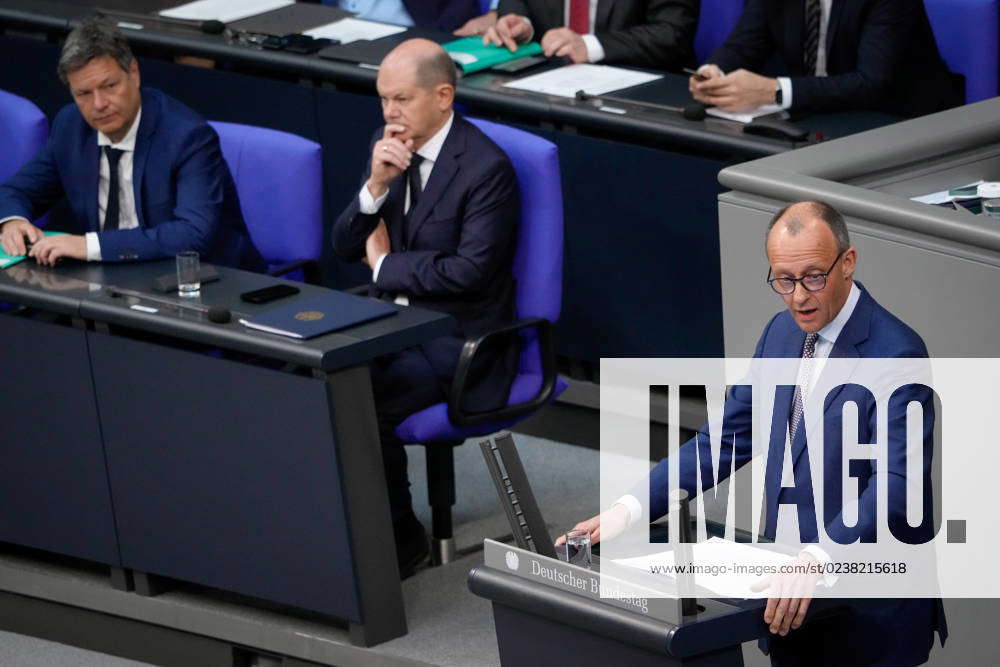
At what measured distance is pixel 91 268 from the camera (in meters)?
4.50

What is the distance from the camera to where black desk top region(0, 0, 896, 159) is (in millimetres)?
4793

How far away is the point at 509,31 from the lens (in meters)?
Result: 5.60

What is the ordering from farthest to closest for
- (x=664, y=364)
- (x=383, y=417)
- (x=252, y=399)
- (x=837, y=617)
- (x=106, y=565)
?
(x=664, y=364), (x=106, y=565), (x=383, y=417), (x=252, y=399), (x=837, y=617)

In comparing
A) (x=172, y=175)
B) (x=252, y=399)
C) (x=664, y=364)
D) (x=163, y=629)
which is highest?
(x=172, y=175)

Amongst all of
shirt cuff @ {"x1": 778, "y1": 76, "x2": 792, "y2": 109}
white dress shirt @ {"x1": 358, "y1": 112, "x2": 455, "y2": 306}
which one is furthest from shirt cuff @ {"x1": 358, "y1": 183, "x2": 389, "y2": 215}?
shirt cuff @ {"x1": 778, "y1": 76, "x2": 792, "y2": 109}

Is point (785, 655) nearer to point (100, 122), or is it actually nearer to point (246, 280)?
point (246, 280)

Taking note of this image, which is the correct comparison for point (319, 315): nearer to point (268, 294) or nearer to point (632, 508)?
point (268, 294)

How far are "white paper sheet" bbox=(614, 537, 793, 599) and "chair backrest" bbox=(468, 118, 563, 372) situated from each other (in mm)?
1451

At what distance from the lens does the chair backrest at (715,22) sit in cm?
570

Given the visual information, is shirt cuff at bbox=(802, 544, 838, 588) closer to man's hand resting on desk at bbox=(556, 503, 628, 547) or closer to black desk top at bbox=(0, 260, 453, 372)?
man's hand resting on desk at bbox=(556, 503, 628, 547)

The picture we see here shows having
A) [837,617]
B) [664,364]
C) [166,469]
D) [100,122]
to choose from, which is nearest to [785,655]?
[837,617]

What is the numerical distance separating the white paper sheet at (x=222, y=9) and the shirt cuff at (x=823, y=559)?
3712mm

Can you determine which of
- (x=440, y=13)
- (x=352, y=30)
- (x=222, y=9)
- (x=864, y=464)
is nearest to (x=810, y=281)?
(x=864, y=464)

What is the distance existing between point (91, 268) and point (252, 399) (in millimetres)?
695
